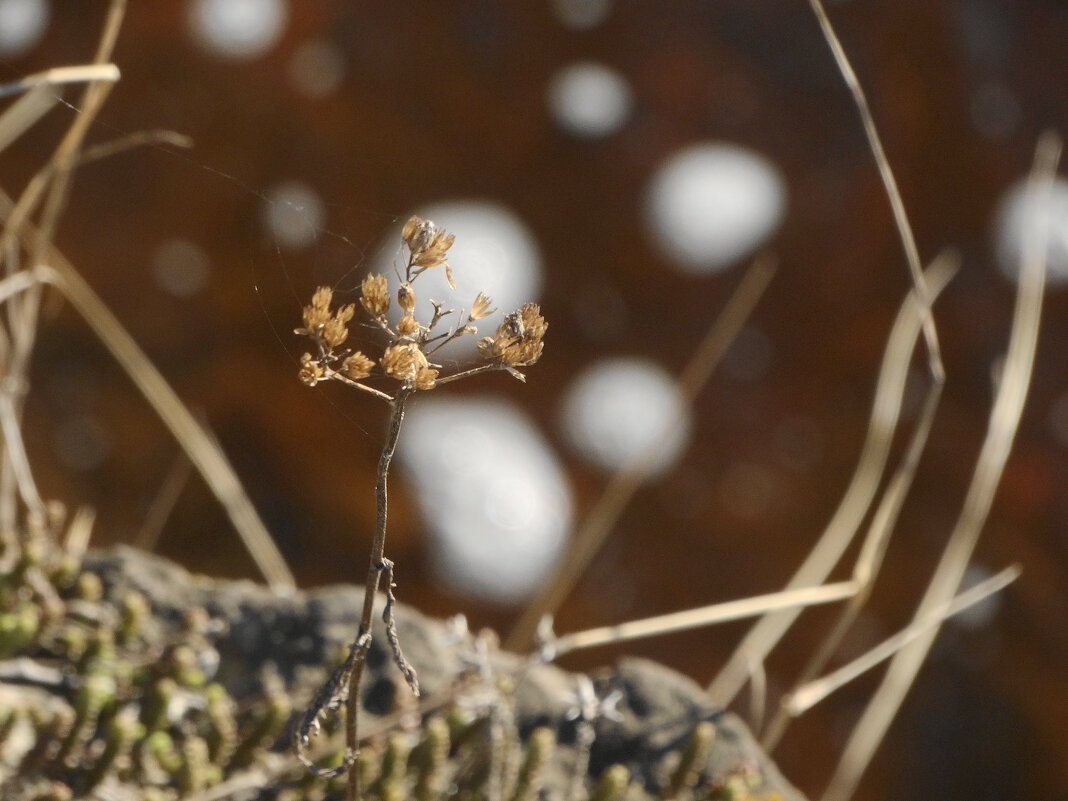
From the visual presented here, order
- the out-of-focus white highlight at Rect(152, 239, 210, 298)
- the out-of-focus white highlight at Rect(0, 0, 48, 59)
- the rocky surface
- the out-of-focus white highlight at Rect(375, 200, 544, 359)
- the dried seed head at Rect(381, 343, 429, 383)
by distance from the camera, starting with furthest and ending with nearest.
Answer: the out-of-focus white highlight at Rect(152, 239, 210, 298), the out-of-focus white highlight at Rect(0, 0, 48, 59), the out-of-focus white highlight at Rect(375, 200, 544, 359), the rocky surface, the dried seed head at Rect(381, 343, 429, 383)

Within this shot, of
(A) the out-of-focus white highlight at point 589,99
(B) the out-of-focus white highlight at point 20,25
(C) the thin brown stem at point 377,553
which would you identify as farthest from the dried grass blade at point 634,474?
(C) the thin brown stem at point 377,553

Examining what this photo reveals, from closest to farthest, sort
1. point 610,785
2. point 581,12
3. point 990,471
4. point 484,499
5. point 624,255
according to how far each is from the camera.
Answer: point 610,785, point 990,471, point 484,499, point 624,255, point 581,12

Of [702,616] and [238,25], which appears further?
[238,25]

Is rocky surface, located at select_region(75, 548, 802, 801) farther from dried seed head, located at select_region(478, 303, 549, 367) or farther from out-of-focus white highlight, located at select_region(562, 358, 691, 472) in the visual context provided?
out-of-focus white highlight, located at select_region(562, 358, 691, 472)

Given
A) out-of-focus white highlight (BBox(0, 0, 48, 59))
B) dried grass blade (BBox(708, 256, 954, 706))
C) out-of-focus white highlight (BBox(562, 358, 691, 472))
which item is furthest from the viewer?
out-of-focus white highlight (BBox(562, 358, 691, 472))

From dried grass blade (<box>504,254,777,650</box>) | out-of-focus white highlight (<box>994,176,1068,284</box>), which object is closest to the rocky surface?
dried grass blade (<box>504,254,777,650</box>)

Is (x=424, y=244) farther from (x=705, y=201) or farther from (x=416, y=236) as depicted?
(x=705, y=201)

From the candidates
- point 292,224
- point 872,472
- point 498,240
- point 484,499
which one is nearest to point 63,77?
point 292,224
